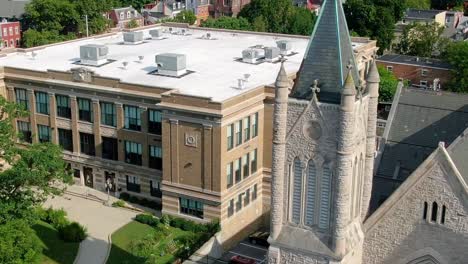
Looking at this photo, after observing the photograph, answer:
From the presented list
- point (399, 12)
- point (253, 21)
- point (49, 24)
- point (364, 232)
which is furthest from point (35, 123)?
point (399, 12)

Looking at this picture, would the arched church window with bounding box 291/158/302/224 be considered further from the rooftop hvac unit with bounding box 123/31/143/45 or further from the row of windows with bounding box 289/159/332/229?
the rooftop hvac unit with bounding box 123/31/143/45

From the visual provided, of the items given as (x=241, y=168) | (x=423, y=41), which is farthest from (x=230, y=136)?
(x=423, y=41)

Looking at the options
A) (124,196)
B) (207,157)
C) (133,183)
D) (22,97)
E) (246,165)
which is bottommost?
(124,196)

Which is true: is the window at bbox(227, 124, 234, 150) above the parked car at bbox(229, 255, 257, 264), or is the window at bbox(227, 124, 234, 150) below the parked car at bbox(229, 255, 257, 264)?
above

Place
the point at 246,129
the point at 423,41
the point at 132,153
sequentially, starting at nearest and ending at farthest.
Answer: the point at 246,129 < the point at 132,153 < the point at 423,41

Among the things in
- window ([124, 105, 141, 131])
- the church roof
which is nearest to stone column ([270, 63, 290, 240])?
the church roof

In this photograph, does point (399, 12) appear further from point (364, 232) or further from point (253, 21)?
point (364, 232)

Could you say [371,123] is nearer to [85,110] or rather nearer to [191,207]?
[191,207]
